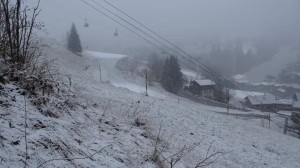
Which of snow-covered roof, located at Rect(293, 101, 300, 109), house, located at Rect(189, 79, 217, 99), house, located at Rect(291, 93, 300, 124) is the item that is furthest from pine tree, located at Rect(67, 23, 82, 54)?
snow-covered roof, located at Rect(293, 101, 300, 109)

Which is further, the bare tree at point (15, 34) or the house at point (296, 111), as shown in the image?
the house at point (296, 111)

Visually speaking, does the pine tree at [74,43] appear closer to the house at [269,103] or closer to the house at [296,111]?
the house at [269,103]

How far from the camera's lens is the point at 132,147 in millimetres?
4988

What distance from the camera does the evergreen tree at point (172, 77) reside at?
183 ft

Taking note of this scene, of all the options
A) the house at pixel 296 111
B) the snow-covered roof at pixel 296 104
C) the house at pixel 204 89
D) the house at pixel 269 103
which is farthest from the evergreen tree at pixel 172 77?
the snow-covered roof at pixel 296 104

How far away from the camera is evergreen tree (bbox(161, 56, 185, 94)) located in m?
55.8

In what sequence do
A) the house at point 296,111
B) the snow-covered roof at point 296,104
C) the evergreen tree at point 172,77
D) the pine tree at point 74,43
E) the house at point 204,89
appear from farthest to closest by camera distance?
1. the house at point 204,89
2. the pine tree at point 74,43
3. the snow-covered roof at point 296,104
4. the evergreen tree at point 172,77
5. the house at point 296,111

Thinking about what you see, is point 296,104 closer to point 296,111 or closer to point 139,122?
point 296,111

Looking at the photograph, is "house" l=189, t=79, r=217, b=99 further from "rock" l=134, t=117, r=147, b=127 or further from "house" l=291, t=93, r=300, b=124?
"rock" l=134, t=117, r=147, b=127

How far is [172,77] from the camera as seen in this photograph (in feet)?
184

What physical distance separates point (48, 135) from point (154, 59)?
76.9 meters

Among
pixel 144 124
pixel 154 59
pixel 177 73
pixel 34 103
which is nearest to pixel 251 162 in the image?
pixel 144 124

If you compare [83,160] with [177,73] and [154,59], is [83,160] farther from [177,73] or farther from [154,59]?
[154,59]

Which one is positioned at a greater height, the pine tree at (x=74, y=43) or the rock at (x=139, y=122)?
the pine tree at (x=74, y=43)
